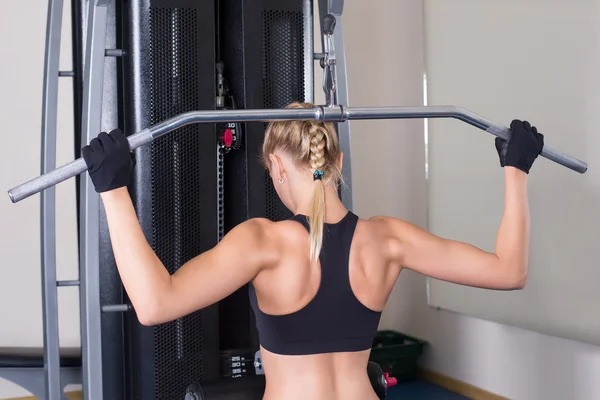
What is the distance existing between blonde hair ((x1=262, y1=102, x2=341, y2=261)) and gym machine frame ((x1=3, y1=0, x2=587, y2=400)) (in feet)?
0.25

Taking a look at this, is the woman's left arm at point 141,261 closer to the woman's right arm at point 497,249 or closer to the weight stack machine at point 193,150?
the woman's right arm at point 497,249

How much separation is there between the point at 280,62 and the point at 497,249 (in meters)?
1.01

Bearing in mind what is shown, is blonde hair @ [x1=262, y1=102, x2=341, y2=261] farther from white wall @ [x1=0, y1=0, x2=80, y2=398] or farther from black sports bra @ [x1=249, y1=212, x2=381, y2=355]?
white wall @ [x1=0, y1=0, x2=80, y2=398]

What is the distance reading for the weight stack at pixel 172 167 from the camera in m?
2.42

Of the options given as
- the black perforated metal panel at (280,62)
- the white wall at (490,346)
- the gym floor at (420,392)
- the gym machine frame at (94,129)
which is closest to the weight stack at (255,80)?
the black perforated metal panel at (280,62)

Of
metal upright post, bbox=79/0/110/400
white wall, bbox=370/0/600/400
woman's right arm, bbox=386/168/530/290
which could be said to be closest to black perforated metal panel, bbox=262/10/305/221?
metal upright post, bbox=79/0/110/400

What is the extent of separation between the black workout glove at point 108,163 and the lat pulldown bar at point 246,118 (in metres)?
0.03

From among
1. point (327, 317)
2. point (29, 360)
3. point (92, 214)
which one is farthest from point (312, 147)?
point (29, 360)

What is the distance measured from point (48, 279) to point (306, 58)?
120cm

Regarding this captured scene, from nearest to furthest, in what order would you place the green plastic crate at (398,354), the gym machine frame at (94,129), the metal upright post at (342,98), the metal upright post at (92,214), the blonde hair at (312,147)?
the gym machine frame at (94,129)
the blonde hair at (312,147)
the metal upright post at (92,214)
the metal upright post at (342,98)
the green plastic crate at (398,354)

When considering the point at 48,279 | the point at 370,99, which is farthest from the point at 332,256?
the point at 370,99

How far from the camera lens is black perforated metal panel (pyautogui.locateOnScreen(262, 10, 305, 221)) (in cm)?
254

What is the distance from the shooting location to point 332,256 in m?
1.84

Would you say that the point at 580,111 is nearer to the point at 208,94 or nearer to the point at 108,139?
the point at 208,94
